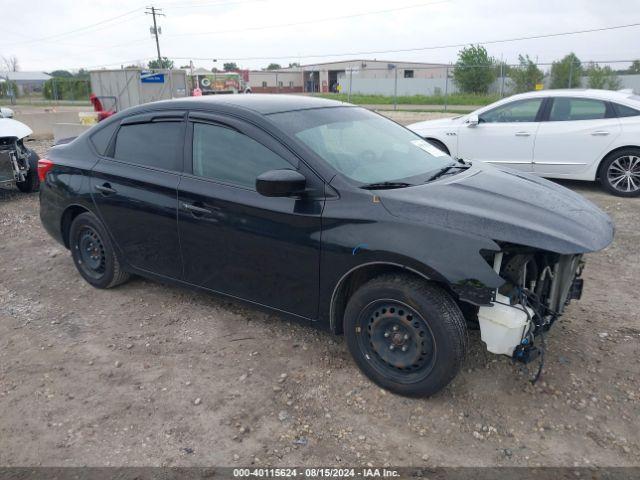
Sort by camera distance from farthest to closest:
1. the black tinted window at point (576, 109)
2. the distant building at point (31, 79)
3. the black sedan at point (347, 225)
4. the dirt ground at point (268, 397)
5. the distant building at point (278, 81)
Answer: the distant building at point (31, 79) < the distant building at point (278, 81) < the black tinted window at point (576, 109) < the black sedan at point (347, 225) < the dirt ground at point (268, 397)

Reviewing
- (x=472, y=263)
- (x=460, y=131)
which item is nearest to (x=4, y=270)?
(x=472, y=263)

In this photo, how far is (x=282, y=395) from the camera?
10.5 ft

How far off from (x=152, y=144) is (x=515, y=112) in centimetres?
620

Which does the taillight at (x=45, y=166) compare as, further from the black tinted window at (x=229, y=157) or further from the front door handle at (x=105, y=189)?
the black tinted window at (x=229, y=157)

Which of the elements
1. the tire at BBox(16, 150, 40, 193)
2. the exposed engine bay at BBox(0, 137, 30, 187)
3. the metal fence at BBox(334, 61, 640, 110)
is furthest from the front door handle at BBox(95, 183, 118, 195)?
the metal fence at BBox(334, 61, 640, 110)

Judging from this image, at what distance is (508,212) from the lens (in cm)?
299

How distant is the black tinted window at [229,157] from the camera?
11.4 feet

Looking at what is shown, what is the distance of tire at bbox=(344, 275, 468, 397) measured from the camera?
2865 mm

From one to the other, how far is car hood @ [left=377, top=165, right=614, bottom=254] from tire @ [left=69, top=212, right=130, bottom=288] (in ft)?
8.56

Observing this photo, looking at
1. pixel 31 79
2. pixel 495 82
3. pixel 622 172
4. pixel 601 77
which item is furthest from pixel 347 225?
pixel 31 79

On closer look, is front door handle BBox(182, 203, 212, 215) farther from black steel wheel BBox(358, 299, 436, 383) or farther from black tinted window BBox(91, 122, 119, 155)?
black steel wheel BBox(358, 299, 436, 383)

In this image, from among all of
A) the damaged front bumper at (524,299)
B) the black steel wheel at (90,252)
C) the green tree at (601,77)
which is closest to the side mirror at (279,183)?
the damaged front bumper at (524,299)

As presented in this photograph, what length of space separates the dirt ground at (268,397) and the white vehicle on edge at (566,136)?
12.7 feet

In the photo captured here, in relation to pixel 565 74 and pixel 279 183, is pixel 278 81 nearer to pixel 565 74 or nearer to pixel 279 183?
pixel 565 74
